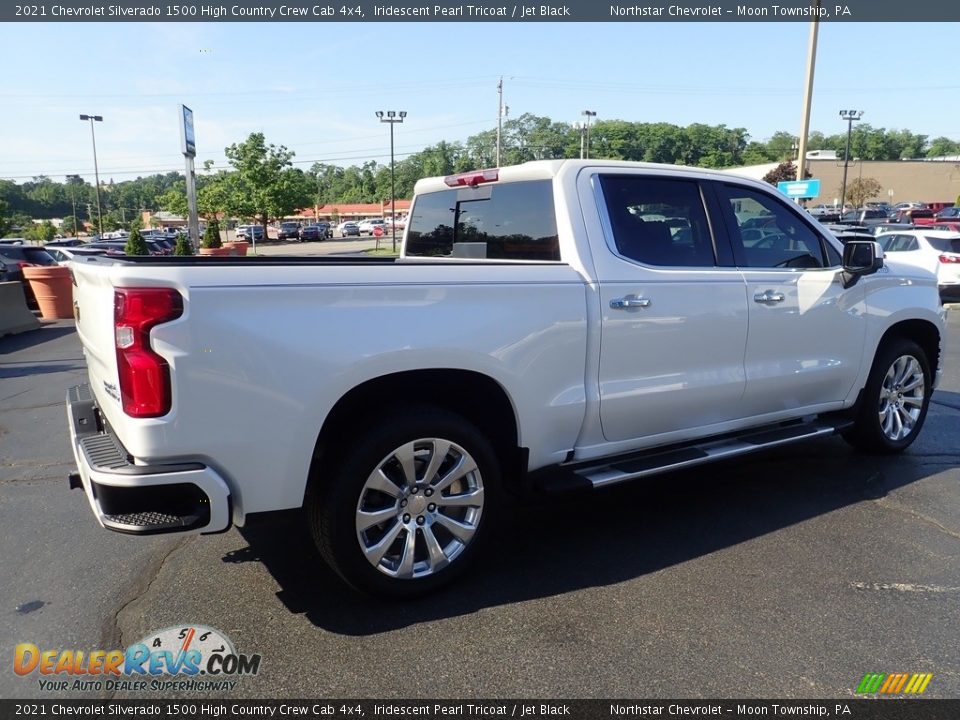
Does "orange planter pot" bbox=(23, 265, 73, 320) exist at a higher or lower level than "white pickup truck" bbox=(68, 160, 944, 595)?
lower

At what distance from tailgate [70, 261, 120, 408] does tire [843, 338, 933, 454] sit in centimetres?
475

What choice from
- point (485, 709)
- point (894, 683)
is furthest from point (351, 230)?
point (894, 683)

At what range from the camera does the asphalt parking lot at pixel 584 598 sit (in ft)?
9.23

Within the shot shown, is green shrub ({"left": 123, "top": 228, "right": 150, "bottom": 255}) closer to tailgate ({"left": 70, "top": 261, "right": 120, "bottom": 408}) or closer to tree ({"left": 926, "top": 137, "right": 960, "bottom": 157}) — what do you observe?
tailgate ({"left": 70, "top": 261, "right": 120, "bottom": 408})

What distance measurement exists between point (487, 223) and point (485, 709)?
9.07ft

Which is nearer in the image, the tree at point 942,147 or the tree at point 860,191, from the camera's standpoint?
the tree at point 860,191

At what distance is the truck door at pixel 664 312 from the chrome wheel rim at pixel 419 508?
87cm

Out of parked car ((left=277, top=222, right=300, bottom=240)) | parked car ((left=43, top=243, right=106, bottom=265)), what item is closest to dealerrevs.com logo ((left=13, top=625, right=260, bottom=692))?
parked car ((left=43, top=243, right=106, bottom=265))

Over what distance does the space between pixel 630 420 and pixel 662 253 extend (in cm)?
96

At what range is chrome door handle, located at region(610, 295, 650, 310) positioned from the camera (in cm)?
369

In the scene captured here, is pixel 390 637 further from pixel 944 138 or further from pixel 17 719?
pixel 944 138

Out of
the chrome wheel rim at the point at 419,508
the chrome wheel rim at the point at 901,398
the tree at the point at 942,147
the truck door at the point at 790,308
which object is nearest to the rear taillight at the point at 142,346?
the chrome wheel rim at the point at 419,508

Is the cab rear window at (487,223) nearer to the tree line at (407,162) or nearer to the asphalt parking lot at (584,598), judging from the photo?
the asphalt parking lot at (584,598)

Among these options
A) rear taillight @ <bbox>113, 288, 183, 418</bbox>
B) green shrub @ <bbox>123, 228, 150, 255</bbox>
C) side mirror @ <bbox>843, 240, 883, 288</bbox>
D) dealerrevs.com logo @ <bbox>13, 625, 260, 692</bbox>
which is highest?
side mirror @ <bbox>843, 240, 883, 288</bbox>
